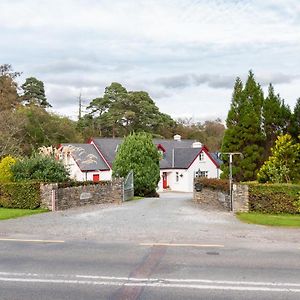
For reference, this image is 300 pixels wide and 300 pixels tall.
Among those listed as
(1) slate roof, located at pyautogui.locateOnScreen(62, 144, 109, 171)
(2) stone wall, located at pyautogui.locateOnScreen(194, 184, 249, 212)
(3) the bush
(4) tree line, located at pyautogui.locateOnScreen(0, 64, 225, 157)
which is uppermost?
(4) tree line, located at pyautogui.locateOnScreen(0, 64, 225, 157)

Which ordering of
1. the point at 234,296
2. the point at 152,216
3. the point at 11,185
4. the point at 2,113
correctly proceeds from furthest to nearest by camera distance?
the point at 2,113 → the point at 11,185 → the point at 152,216 → the point at 234,296

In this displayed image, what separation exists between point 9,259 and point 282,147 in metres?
17.7

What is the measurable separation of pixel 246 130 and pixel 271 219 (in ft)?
48.0

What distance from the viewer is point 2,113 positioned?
42344 mm

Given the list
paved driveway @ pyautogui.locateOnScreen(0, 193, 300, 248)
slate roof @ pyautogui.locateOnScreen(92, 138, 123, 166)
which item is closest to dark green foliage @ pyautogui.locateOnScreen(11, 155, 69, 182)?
paved driveway @ pyautogui.locateOnScreen(0, 193, 300, 248)

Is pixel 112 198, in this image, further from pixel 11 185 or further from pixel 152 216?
pixel 152 216

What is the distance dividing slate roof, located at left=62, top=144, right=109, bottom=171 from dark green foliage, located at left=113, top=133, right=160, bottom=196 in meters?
11.8

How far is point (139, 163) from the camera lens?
34.1 meters

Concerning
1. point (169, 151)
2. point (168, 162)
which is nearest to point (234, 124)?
point (168, 162)

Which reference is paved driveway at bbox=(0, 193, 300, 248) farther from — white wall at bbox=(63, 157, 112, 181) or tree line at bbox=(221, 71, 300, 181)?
white wall at bbox=(63, 157, 112, 181)

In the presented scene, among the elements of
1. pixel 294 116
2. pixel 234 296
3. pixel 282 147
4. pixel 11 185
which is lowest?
pixel 234 296

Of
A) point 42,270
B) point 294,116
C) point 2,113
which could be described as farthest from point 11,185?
point 2,113

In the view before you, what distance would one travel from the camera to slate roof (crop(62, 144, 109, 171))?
154 feet

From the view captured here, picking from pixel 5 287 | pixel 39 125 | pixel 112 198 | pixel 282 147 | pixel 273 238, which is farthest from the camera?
pixel 39 125
